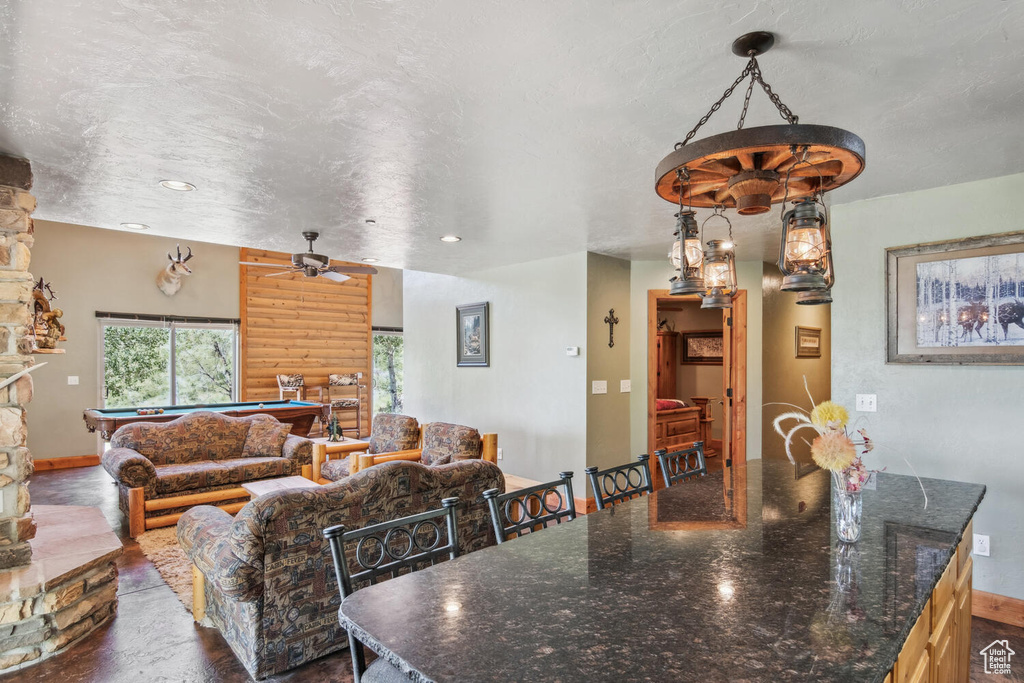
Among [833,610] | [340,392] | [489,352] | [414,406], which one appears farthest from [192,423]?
[833,610]

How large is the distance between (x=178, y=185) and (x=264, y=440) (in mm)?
3288

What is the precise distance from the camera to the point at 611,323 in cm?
543

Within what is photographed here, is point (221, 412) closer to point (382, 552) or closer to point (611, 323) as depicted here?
point (611, 323)

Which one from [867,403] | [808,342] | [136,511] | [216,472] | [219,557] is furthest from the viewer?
[808,342]

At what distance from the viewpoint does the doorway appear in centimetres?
574

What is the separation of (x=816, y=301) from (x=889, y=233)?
2.23 meters

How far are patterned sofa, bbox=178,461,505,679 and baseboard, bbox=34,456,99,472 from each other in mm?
6340

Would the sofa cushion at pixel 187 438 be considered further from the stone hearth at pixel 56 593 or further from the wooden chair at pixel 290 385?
the wooden chair at pixel 290 385

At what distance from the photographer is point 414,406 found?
731cm

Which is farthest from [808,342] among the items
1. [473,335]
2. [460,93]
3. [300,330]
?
[300,330]

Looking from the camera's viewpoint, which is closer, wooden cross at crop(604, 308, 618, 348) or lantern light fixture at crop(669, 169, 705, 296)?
lantern light fixture at crop(669, 169, 705, 296)

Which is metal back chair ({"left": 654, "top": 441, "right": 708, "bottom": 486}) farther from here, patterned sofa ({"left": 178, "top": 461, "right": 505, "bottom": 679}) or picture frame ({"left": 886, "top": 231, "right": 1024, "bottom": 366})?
picture frame ({"left": 886, "top": 231, "right": 1024, "bottom": 366})

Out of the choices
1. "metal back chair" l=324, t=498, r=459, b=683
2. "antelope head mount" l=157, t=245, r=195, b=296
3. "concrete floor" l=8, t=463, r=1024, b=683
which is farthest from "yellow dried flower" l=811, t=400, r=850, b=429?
"antelope head mount" l=157, t=245, r=195, b=296

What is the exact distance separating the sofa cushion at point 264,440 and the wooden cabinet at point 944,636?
17.8 feet
